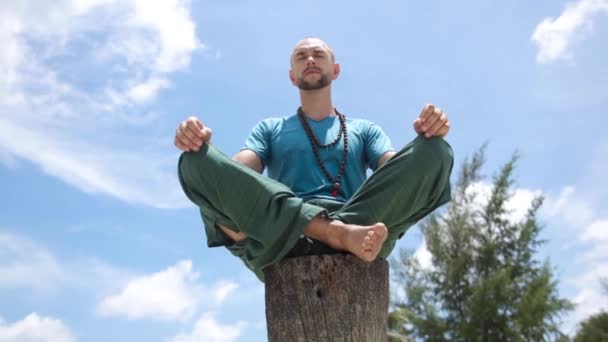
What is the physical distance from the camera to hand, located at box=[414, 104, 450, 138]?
9.50 ft

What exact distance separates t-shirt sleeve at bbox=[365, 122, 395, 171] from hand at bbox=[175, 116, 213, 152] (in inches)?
37.3

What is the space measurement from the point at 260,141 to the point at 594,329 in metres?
12.3

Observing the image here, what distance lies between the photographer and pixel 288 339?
9.40 ft

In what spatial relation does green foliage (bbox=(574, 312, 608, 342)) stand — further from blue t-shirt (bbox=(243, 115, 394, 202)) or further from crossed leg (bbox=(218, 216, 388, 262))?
crossed leg (bbox=(218, 216, 388, 262))

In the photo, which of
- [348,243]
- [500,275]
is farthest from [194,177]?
[500,275]

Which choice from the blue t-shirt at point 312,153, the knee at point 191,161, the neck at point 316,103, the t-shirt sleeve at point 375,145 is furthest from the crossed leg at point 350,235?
the neck at point 316,103

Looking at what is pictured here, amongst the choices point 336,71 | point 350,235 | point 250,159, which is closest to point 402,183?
point 350,235

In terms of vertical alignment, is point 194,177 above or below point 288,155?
below

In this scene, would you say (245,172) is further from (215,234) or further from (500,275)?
(500,275)

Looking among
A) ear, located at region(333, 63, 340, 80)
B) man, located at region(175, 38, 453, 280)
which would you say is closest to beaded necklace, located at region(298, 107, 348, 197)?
man, located at region(175, 38, 453, 280)

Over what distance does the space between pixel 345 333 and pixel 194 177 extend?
905 millimetres

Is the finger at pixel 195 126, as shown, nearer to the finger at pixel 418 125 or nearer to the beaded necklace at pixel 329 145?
the beaded necklace at pixel 329 145

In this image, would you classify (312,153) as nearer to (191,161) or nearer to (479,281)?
(191,161)

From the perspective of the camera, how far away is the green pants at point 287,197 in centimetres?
283
